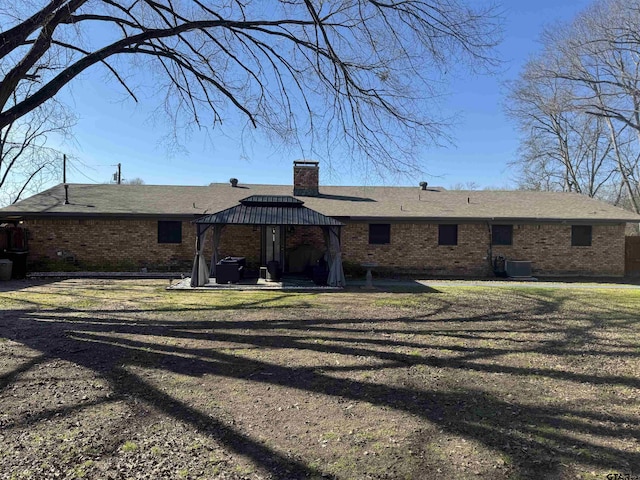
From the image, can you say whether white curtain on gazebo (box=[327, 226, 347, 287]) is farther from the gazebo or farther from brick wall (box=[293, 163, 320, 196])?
brick wall (box=[293, 163, 320, 196])

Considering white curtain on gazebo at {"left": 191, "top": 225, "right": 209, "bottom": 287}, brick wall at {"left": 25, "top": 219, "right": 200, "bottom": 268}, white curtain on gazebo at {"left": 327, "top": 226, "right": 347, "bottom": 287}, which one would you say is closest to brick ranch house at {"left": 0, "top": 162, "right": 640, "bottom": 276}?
brick wall at {"left": 25, "top": 219, "right": 200, "bottom": 268}

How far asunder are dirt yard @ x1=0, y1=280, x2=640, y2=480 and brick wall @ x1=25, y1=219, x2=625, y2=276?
7192 millimetres

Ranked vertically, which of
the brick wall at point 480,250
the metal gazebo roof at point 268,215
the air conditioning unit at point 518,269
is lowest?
the air conditioning unit at point 518,269

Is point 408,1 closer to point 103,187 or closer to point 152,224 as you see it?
point 152,224

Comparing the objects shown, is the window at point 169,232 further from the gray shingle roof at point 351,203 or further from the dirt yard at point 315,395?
the dirt yard at point 315,395

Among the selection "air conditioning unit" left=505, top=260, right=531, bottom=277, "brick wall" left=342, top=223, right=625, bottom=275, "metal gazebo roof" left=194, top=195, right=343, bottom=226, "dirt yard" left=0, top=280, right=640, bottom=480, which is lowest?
"dirt yard" left=0, top=280, right=640, bottom=480

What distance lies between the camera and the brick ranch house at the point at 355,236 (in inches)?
607

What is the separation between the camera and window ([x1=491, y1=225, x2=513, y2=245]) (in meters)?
16.5

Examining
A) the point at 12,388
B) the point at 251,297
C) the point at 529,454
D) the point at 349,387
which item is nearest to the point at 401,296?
the point at 251,297

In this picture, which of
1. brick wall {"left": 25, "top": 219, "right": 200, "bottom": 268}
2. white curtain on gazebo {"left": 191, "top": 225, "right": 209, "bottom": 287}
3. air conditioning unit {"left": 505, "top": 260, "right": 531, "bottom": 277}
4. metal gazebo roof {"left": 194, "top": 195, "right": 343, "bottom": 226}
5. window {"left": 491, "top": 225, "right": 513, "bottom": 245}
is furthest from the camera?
window {"left": 491, "top": 225, "right": 513, "bottom": 245}

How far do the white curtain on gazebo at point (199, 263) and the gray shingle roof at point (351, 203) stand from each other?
3.18 meters

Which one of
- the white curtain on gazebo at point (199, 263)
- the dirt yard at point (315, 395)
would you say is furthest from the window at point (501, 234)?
the white curtain on gazebo at point (199, 263)

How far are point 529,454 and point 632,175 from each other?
3661 cm

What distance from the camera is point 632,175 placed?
30859mm
